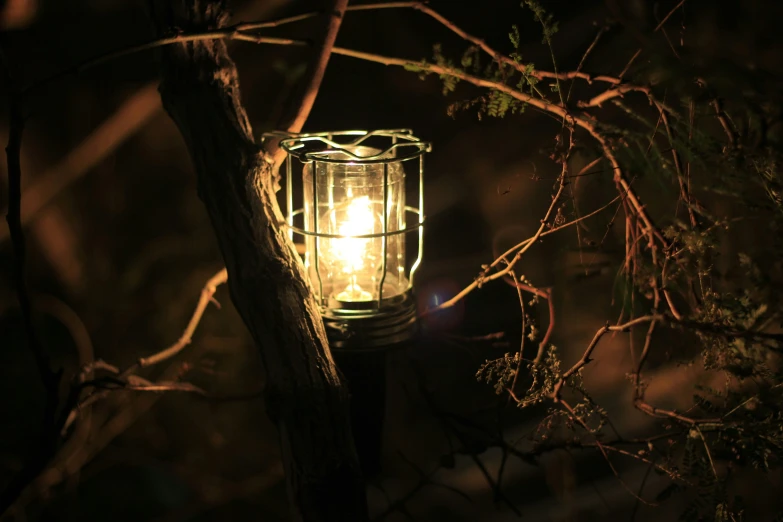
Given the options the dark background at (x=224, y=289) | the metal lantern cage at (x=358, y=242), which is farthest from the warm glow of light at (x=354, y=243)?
the dark background at (x=224, y=289)

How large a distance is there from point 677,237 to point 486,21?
0.65m

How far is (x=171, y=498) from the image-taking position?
1.31 meters

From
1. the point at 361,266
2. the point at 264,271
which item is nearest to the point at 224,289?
the point at 361,266

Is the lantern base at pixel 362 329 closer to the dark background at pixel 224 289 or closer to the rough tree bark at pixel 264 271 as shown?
the rough tree bark at pixel 264 271

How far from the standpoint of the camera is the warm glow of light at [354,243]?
1080 mm

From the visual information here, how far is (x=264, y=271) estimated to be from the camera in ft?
2.98

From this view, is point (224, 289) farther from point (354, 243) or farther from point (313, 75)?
point (313, 75)

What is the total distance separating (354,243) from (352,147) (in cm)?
16

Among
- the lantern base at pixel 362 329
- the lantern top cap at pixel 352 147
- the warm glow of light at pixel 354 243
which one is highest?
the lantern top cap at pixel 352 147

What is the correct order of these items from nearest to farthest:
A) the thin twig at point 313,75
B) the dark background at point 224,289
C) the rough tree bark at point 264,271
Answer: the rough tree bark at point 264,271 < the thin twig at point 313,75 < the dark background at point 224,289

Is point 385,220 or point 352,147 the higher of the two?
point 352,147

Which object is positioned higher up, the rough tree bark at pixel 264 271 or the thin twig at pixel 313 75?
the thin twig at pixel 313 75

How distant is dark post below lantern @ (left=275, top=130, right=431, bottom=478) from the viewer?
1.01m

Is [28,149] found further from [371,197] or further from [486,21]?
[486,21]
